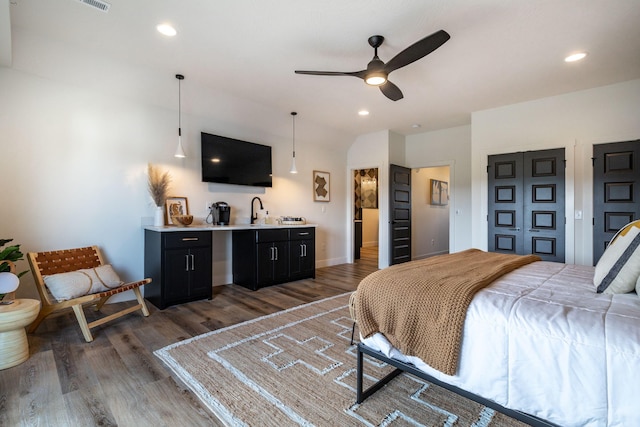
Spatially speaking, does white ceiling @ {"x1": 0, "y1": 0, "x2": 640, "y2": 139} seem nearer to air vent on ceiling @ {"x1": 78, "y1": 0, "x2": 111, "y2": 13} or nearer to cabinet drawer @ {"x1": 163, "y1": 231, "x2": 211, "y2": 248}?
air vent on ceiling @ {"x1": 78, "y1": 0, "x2": 111, "y2": 13}

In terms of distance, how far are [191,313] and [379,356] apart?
2.26 meters

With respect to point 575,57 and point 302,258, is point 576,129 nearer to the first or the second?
point 575,57

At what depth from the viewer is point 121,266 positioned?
11.7 feet

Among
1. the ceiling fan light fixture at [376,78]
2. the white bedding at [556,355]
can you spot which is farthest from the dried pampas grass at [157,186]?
the white bedding at [556,355]

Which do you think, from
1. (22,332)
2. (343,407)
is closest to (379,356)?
(343,407)

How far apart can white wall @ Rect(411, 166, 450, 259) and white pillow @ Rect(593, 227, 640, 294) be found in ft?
16.1

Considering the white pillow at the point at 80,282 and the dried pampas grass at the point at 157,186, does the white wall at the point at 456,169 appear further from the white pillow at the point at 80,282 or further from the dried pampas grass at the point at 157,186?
the white pillow at the point at 80,282

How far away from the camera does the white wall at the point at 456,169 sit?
5469 millimetres

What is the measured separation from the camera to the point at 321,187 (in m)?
5.83

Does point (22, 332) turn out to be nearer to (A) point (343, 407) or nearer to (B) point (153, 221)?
(B) point (153, 221)

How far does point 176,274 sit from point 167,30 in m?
2.39

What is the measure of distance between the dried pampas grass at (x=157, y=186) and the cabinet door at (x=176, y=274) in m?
0.73

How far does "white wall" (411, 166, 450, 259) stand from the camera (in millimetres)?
6617

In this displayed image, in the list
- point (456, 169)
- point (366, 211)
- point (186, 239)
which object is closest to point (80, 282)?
point (186, 239)
